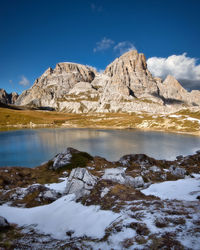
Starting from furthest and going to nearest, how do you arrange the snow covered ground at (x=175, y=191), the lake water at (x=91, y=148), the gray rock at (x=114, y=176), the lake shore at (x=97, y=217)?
1. the lake water at (x=91, y=148)
2. the gray rock at (x=114, y=176)
3. the snow covered ground at (x=175, y=191)
4. the lake shore at (x=97, y=217)

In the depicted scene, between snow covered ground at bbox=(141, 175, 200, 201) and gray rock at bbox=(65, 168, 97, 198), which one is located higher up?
gray rock at bbox=(65, 168, 97, 198)

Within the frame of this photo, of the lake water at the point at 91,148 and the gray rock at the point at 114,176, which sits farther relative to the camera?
the lake water at the point at 91,148

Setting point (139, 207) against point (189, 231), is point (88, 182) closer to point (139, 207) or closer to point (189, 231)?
point (139, 207)

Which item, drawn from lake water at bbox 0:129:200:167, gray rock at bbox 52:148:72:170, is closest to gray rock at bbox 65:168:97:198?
gray rock at bbox 52:148:72:170

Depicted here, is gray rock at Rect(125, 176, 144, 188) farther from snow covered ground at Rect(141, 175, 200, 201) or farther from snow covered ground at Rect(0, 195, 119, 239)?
snow covered ground at Rect(0, 195, 119, 239)

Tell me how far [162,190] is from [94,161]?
17.1 metres

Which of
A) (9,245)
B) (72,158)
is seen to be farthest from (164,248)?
(72,158)

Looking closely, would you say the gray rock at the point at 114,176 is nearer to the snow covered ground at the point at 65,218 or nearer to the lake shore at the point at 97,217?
the lake shore at the point at 97,217

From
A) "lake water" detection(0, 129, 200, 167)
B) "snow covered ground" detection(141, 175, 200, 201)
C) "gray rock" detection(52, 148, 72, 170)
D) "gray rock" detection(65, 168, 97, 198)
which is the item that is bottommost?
"lake water" detection(0, 129, 200, 167)

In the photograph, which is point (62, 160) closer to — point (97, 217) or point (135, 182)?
point (135, 182)

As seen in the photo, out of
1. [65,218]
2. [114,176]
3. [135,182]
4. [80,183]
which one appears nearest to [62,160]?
[114,176]

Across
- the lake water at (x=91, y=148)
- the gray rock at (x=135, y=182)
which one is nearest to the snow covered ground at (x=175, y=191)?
the gray rock at (x=135, y=182)

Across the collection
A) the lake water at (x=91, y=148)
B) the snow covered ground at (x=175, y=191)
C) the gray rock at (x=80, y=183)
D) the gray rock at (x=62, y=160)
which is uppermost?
the gray rock at (x=80, y=183)

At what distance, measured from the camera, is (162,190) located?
16.0 m
